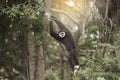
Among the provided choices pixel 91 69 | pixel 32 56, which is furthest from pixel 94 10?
pixel 32 56

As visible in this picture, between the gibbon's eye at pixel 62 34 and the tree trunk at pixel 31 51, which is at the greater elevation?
the gibbon's eye at pixel 62 34

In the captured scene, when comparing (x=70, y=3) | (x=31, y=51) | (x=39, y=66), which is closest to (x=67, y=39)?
(x=31, y=51)

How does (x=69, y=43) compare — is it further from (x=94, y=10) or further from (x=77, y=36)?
A: (x=77, y=36)

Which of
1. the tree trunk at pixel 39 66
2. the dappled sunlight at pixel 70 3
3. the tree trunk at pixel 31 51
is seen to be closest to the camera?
the tree trunk at pixel 31 51

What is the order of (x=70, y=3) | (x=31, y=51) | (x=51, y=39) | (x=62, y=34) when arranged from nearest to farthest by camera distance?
(x=62, y=34)
(x=31, y=51)
(x=51, y=39)
(x=70, y=3)

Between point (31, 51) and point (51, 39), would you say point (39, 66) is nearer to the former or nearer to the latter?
point (31, 51)

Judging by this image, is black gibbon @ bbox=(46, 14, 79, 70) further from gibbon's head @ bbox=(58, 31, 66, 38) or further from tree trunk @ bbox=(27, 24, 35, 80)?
tree trunk @ bbox=(27, 24, 35, 80)

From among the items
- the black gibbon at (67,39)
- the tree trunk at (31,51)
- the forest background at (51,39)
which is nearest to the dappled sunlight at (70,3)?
the forest background at (51,39)

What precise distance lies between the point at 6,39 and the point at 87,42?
1585mm

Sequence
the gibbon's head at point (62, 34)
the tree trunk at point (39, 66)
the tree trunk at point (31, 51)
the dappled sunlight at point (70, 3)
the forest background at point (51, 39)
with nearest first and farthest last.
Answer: the forest background at point (51, 39) → the gibbon's head at point (62, 34) → the tree trunk at point (31, 51) → the tree trunk at point (39, 66) → the dappled sunlight at point (70, 3)

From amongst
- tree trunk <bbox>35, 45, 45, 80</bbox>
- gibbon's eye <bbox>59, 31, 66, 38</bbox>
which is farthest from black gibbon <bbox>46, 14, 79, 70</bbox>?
tree trunk <bbox>35, 45, 45, 80</bbox>

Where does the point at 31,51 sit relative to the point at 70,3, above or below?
below

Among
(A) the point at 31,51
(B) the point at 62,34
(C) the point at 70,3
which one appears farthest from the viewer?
(C) the point at 70,3

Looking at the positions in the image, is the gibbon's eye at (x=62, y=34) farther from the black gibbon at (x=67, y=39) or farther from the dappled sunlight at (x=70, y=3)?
the dappled sunlight at (x=70, y=3)
